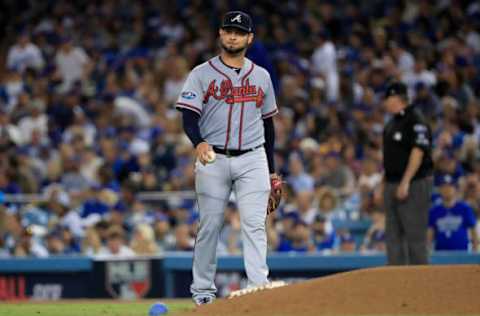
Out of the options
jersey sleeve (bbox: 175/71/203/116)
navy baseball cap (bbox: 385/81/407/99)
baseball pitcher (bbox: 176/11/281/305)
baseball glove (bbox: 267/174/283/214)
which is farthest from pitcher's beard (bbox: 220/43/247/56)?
navy baseball cap (bbox: 385/81/407/99)

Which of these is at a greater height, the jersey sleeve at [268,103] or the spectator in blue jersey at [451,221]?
the jersey sleeve at [268,103]

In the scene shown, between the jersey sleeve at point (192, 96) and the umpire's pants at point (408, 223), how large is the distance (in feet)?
11.8

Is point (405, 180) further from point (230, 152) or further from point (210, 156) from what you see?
point (210, 156)

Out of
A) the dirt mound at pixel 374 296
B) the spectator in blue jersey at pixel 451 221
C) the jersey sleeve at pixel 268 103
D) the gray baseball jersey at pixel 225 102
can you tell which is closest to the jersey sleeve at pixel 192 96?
the gray baseball jersey at pixel 225 102

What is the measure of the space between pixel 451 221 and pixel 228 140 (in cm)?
543

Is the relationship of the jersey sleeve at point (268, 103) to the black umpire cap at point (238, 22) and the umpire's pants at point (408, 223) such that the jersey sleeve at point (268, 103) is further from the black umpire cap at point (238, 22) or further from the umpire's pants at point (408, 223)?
the umpire's pants at point (408, 223)

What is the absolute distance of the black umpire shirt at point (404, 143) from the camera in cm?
1110

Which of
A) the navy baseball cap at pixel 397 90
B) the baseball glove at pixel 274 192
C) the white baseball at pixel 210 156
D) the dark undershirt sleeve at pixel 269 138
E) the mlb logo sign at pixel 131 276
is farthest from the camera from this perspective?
the mlb logo sign at pixel 131 276

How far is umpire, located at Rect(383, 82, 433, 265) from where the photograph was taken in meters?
11.1

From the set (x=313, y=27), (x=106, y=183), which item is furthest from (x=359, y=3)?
(x=106, y=183)

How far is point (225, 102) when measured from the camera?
26.8ft

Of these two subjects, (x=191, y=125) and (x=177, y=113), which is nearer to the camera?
(x=191, y=125)

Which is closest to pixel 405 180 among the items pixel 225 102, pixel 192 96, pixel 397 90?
pixel 397 90

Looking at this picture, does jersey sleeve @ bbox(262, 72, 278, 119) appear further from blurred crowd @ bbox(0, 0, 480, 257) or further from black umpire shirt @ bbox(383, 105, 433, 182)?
blurred crowd @ bbox(0, 0, 480, 257)
